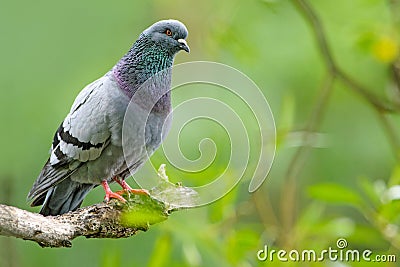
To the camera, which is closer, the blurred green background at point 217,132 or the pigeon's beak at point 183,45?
the pigeon's beak at point 183,45

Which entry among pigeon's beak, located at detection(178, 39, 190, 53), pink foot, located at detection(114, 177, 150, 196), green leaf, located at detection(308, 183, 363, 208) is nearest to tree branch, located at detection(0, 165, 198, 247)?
pink foot, located at detection(114, 177, 150, 196)

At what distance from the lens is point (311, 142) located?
1960 millimetres

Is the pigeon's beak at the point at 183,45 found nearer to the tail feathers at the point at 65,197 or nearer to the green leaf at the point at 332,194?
the tail feathers at the point at 65,197

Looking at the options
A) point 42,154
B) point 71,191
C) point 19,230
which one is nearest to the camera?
point 19,230

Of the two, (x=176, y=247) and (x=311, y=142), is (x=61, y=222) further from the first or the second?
(x=176, y=247)

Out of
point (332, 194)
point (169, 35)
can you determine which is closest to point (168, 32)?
point (169, 35)

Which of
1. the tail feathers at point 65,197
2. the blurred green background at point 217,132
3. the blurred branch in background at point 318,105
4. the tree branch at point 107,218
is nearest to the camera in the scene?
the tree branch at point 107,218

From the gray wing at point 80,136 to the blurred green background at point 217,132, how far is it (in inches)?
8.6

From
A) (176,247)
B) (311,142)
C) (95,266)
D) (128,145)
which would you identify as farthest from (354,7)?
(128,145)

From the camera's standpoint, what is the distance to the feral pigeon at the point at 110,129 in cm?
103

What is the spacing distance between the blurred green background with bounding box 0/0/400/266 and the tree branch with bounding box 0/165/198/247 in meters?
0.30

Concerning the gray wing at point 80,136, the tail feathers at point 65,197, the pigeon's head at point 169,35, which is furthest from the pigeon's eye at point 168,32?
the tail feathers at point 65,197

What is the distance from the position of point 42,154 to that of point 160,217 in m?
0.98

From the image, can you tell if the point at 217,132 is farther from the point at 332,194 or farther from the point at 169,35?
the point at 169,35
